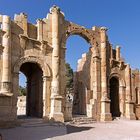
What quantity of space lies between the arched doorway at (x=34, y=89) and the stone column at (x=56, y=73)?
1.36m

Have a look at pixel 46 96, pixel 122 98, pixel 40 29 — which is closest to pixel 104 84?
pixel 122 98

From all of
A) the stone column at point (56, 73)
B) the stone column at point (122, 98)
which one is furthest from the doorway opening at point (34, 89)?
the stone column at point (122, 98)

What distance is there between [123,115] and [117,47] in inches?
227

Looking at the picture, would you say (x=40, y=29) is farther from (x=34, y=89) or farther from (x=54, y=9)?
(x=34, y=89)

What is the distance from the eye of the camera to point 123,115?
21438mm

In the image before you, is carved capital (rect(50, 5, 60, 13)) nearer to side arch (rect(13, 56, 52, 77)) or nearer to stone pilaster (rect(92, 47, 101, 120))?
side arch (rect(13, 56, 52, 77))

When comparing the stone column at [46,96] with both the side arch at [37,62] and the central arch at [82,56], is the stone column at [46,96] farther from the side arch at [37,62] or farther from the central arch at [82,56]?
the central arch at [82,56]

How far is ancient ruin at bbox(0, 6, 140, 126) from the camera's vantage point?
50.3 ft

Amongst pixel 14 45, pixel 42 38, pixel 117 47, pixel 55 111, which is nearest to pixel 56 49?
pixel 42 38

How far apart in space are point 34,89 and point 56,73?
317cm

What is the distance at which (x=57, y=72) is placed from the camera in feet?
56.0

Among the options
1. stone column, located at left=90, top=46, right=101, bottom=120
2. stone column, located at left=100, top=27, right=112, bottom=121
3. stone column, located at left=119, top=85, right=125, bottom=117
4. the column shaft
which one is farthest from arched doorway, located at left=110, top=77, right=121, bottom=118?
the column shaft

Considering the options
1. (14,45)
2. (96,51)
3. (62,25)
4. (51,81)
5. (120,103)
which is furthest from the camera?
(120,103)

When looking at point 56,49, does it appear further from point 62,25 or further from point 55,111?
point 55,111
